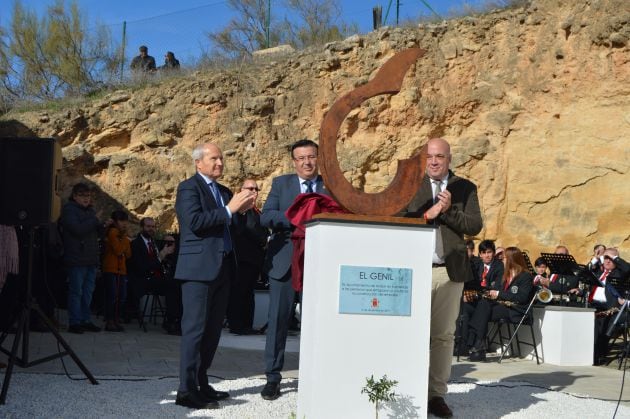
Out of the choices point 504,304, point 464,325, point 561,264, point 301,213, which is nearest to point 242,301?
point 464,325

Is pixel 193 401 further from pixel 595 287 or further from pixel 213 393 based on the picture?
pixel 595 287

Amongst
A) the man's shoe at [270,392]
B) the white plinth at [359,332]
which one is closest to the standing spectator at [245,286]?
the man's shoe at [270,392]

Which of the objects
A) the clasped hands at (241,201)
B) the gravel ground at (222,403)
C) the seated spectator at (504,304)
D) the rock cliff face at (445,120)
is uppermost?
the rock cliff face at (445,120)

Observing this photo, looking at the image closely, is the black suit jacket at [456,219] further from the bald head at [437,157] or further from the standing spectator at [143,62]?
the standing spectator at [143,62]

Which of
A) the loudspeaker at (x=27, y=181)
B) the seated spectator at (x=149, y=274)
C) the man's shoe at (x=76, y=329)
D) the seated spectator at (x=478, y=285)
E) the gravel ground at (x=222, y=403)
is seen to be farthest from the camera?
the seated spectator at (x=149, y=274)

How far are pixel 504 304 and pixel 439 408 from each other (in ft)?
17.9

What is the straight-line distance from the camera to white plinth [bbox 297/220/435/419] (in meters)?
4.79

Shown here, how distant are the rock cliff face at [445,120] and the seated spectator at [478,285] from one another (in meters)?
6.06

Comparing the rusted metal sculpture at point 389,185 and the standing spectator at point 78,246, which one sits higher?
the rusted metal sculpture at point 389,185

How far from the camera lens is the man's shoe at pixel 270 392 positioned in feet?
19.5

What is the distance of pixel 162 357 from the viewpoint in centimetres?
838

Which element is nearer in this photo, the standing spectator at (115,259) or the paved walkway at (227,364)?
the paved walkway at (227,364)

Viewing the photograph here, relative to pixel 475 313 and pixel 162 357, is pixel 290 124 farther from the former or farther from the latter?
pixel 162 357

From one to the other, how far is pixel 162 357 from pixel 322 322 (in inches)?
160
